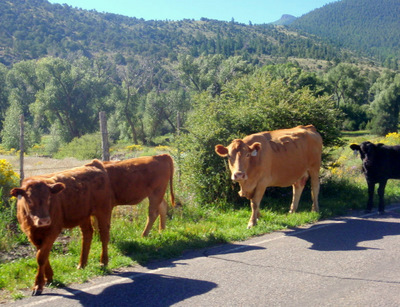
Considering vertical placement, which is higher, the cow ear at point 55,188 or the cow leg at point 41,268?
the cow ear at point 55,188

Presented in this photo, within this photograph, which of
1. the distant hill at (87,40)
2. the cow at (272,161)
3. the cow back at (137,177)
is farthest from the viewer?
the distant hill at (87,40)

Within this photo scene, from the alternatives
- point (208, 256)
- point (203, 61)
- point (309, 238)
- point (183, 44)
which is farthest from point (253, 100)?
point (183, 44)

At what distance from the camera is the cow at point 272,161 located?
895cm

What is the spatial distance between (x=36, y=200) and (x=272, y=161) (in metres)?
5.96

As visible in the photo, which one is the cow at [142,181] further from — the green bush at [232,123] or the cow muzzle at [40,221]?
the green bush at [232,123]

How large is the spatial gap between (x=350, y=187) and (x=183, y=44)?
169513mm

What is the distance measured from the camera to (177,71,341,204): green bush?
11.5m

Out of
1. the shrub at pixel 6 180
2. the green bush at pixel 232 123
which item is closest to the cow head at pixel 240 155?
the green bush at pixel 232 123

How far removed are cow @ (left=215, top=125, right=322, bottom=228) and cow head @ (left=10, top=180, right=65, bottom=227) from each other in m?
4.13

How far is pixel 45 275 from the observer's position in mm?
5762

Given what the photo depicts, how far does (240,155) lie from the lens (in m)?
8.81

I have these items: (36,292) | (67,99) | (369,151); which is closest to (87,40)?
(67,99)

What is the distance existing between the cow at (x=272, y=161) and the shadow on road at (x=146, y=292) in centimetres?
314

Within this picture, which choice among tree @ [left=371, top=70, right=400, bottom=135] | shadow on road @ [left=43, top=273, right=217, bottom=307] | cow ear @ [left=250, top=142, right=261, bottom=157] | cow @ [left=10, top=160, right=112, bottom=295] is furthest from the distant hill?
shadow on road @ [left=43, top=273, right=217, bottom=307]
